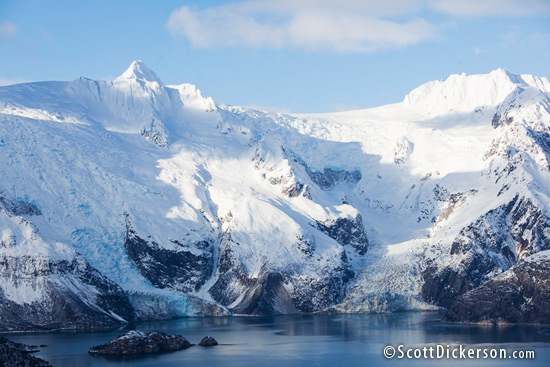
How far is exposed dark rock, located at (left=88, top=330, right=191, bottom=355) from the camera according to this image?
166 m

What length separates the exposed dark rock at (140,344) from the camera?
543 ft

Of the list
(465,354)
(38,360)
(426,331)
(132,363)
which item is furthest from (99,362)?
(426,331)

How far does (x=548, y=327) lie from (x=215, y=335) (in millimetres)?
70371

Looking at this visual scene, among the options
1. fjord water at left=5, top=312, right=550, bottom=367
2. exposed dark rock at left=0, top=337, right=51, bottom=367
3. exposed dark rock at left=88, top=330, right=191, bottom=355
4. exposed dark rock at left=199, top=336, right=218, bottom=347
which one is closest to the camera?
exposed dark rock at left=0, top=337, right=51, bottom=367

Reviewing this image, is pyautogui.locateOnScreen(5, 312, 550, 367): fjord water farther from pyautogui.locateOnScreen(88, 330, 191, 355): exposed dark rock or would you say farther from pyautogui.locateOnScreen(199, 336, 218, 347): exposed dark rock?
pyautogui.locateOnScreen(88, 330, 191, 355): exposed dark rock

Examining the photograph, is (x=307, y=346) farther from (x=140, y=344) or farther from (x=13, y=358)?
(x=13, y=358)

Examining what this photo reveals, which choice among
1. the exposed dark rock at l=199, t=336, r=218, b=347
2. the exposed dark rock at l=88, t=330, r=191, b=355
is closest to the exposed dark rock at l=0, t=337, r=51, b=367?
the exposed dark rock at l=88, t=330, r=191, b=355

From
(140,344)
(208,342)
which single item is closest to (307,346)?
(208,342)

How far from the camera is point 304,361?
156125mm

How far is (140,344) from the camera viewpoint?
554 feet

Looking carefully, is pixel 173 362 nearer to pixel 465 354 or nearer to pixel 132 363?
pixel 132 363

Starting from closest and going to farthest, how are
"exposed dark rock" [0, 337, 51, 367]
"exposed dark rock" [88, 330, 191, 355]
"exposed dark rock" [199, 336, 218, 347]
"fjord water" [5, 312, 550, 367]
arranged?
"exposed dark rock" [0, 337, 51, 367] < "fjord water" [5, 312, 550, 367] < "exposed dark rock" [88, 330, 191, 355] < "exposed dark rock" [199, 336, 218, 347]

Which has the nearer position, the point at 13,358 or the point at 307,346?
the point at 13,358

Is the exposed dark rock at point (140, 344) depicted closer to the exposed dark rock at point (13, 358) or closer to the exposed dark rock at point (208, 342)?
the exposed dark rock at point (208, 342)
